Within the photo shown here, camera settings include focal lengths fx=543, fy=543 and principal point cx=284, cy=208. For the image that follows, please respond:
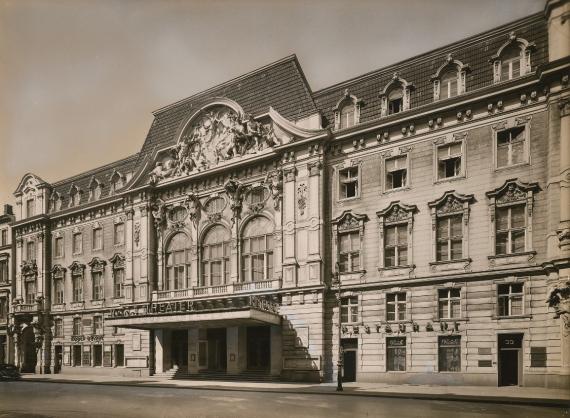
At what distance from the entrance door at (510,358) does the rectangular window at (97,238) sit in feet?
110

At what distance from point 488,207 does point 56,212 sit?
3938 centimetres

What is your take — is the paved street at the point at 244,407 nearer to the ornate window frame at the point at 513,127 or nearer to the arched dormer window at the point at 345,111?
the ornate window frame at the point at 513,127

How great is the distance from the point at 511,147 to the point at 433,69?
21.1 ft

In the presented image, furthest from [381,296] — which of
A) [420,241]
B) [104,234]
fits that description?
[104,234]

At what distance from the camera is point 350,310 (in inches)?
1246

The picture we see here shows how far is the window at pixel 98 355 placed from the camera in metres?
45.5

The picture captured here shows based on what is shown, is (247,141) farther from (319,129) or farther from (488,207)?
(488,207)

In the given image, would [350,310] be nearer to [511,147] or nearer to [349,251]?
[349,251]

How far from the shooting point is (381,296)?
30.4 m

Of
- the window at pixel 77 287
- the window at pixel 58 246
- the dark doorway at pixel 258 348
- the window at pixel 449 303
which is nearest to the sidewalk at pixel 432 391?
the dark doorway at pixel 258 348

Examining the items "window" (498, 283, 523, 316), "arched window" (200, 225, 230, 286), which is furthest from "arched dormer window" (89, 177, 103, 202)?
"window" (498, 283, 523, 316)

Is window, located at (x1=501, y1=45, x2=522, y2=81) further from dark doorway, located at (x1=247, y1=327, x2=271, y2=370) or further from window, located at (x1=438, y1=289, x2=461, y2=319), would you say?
dark doorway, located at (x1=247, y1=327, x2=271, y2=370)

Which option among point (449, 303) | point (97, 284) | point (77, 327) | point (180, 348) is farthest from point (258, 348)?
point (77, 327)

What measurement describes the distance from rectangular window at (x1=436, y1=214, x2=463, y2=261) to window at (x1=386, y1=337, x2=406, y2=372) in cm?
506
